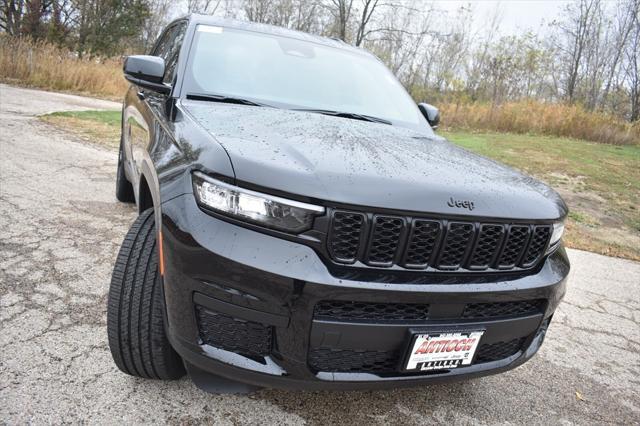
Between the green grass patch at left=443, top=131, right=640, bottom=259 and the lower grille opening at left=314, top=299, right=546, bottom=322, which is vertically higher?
the lower grille opening at left=314, top=299, right=546, bottom=322

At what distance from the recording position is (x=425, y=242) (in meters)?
1.49

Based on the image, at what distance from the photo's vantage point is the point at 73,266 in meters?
2.86

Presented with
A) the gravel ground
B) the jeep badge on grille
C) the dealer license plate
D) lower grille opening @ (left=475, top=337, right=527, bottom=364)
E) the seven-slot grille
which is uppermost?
the jeep badge on grille

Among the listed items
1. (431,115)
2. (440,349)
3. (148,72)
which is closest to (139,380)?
(440,349)

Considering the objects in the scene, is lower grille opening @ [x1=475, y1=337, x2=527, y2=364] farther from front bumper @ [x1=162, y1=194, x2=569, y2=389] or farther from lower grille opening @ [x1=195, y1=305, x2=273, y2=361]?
lower grille opening @ [x1=195, y1=305, x2=273, y2=361]

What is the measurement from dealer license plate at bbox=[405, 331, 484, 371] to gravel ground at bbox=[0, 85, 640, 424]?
500mm

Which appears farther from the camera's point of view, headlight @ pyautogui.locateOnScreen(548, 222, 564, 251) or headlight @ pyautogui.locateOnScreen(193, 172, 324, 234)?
headlight @ pyautogui.locateOnScreen(548, 222, 564, 251)

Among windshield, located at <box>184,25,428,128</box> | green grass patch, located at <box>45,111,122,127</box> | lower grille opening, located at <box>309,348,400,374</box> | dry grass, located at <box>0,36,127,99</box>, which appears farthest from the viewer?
dry grass, located at <box>0,36,127,99</box>

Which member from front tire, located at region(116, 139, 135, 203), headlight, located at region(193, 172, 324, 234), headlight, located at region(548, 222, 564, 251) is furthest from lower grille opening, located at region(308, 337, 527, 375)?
front tire, located at region(116, 139, 135, 203)

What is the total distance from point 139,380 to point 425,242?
4.39ft

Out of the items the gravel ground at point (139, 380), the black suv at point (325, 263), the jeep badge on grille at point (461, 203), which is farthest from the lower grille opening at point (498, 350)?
the jeep badge on grille at point (461, 203)

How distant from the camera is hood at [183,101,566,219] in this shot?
1.42 m

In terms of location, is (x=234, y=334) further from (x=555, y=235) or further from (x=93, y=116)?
(x=93, y=116)

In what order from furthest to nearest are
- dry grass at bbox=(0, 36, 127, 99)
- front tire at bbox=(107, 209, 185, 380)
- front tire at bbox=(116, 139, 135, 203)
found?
dry grass at bbox=(0, 36, 127, 99)
front tire at bbox=(116, 139, 135, 203)
front tire at bbox=(107, 209, 185, 380)
